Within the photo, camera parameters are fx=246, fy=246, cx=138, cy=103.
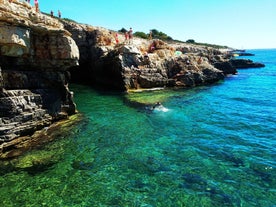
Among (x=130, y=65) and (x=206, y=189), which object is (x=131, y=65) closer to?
(x=130, y=65)

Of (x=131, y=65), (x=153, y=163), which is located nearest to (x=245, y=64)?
(x=131, y=65)

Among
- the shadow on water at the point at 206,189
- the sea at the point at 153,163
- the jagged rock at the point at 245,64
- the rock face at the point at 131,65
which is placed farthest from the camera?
the jagged rock at the point at 245,64

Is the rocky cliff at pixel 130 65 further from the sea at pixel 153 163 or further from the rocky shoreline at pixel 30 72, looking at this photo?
the rocky shoreline at pixel 30 72

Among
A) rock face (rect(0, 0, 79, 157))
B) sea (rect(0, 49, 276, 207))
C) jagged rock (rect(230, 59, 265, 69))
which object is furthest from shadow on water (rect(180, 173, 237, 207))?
jagged rock (rect(230, 59, 265, 69))

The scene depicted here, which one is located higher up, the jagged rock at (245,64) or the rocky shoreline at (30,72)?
the rocky shoreline at (30,72)

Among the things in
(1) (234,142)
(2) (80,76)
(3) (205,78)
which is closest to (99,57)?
(2) (80,76)

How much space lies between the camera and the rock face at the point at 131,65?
1682 inches

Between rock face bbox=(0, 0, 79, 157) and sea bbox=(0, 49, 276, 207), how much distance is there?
2523mm

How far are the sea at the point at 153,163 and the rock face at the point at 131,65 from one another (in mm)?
14610

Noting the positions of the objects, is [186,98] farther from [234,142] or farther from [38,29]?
[38,29]

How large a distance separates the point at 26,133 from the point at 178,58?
37.0 metres

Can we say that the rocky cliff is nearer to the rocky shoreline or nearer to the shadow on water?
the rocky shoreline

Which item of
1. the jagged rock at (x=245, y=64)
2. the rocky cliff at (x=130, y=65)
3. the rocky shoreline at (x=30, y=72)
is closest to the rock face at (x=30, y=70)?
the rocky shoreline at (x=30, y=72)

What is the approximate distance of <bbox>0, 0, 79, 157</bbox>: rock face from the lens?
18.5 m
